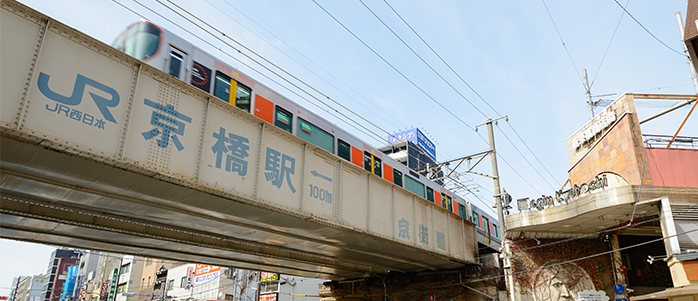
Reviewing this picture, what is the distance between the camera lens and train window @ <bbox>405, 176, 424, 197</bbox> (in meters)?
20.4

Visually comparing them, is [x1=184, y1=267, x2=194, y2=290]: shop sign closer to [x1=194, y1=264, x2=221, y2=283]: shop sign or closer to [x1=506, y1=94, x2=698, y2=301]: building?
[x1=194, y1=264, x2=221, y2=283]: shop sign

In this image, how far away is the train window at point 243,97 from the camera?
40.6 feet

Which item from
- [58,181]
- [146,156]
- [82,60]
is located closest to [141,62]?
[82,60]

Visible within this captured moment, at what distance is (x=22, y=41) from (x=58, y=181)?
3.30 m

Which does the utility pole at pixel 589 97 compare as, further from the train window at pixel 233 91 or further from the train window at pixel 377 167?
the train window at pixel 233 91

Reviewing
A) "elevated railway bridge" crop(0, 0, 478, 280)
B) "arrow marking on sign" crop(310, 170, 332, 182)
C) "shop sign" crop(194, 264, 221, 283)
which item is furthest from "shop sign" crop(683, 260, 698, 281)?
"shop sign" crop(194, 264, 221, 283)

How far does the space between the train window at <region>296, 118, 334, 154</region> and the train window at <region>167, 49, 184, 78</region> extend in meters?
4.54

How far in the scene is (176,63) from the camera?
10953mm

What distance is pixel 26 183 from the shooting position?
31.3ft

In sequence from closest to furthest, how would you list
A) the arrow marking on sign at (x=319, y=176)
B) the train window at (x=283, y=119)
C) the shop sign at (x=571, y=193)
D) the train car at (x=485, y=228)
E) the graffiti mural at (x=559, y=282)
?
the train window at (x=283, y=119) < the arrow marking on sign at (x=319, y=176) < the shop sign at (x=571, y=193) < the graffiti mural at (x=559, y=282) < the train car at (x=485, y=228)

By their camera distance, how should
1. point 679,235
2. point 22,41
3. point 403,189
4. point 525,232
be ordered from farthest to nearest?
point 525,232 < point 403,189 < point 679,235 < point 22,41

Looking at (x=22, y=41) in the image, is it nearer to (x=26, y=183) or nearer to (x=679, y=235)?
(x=26, y=183)

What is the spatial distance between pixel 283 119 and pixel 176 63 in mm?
3915

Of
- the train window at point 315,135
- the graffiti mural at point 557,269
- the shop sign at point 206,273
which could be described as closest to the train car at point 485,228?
the graffiti mural at point 557,269
